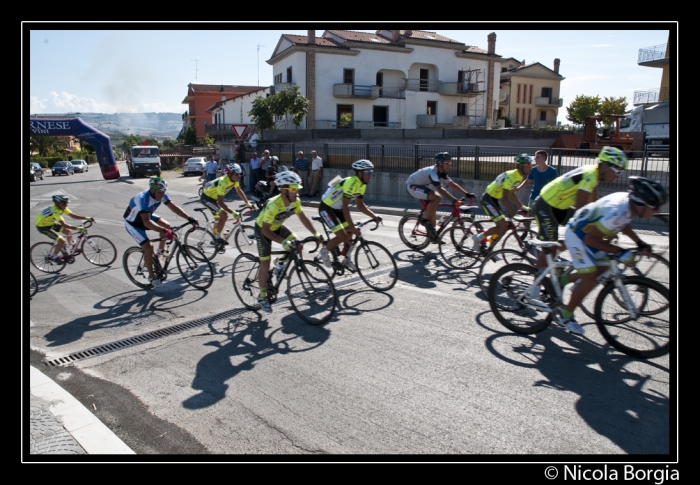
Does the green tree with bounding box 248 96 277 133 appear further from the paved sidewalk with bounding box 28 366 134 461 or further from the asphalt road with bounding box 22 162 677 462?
the paved sidewalk with bounding box 28 366 134 461

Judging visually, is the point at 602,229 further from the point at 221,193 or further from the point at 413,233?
the point at 221,193

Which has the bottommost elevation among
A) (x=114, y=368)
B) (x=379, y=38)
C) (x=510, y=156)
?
(x=114, y=368)

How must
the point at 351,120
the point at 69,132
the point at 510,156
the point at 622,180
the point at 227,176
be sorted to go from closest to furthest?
1. the point at 227,176
2. the point at 622,180
3. the point at 510,156
4. the point at 69,132
5. the point at 351,120

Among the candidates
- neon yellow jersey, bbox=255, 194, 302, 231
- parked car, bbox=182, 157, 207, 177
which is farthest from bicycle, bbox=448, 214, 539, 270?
parked car, bbox=182, 157, 207, 177

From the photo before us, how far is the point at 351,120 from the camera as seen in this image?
136ft

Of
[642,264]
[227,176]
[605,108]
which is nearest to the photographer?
[642,264]

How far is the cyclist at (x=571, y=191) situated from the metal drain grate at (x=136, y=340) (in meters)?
4.36

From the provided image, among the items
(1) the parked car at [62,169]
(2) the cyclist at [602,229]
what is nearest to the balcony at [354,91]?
(1) the parked car at [62,169]

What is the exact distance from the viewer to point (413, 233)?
1029 cm

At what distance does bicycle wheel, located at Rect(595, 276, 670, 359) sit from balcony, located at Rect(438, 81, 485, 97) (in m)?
42.0

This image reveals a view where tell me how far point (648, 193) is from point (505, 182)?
419 centimetres
